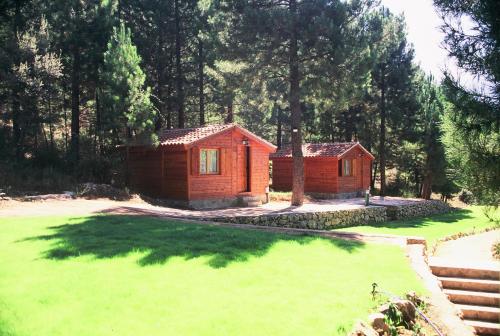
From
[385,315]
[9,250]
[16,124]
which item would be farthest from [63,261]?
[16,124]

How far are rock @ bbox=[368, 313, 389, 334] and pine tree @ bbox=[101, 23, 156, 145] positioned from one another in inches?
634

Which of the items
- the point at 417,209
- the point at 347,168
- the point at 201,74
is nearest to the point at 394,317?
the point at 417,209

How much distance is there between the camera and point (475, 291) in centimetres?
886

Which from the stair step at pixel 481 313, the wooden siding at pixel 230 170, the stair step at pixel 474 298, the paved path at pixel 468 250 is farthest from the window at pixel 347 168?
the stair step at pixel 481 313

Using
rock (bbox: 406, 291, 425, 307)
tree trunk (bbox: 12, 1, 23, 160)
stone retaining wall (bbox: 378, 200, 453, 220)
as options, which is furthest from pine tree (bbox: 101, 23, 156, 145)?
rock (bbox: 406, 291, 425, 307)

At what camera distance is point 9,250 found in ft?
27.5

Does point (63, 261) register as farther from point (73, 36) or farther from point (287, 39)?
point (73, 36)

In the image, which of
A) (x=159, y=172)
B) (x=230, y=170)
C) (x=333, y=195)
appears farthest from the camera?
(x=333, y=195)

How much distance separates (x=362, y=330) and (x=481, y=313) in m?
3.86

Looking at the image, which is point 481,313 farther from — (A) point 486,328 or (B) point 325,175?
(B) point 325,175

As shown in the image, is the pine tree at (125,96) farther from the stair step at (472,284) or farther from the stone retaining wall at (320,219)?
the stair step at (472,284)

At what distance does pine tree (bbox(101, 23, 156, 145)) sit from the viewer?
20.5 metres

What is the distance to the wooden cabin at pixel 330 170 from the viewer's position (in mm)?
28297

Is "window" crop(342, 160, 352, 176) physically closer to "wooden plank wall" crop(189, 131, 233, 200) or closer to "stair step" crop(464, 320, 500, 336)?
"wooden plank wall" crop(189, 131, 233, 200)
